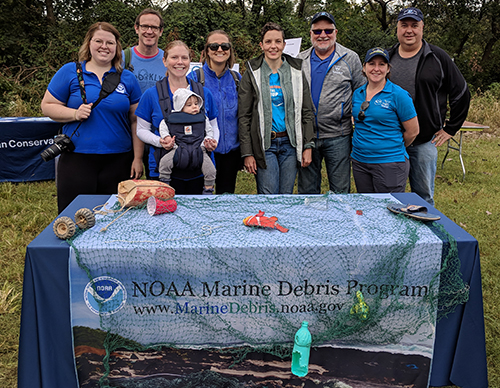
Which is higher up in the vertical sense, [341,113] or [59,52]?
[59,52]

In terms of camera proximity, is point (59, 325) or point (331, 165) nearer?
point (59, 325)

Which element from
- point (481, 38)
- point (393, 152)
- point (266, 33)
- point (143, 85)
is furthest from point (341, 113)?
point (481, 38)

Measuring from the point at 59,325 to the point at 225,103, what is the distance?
84.5 inches

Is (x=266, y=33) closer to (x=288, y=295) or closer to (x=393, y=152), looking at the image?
(x=393, y=152)

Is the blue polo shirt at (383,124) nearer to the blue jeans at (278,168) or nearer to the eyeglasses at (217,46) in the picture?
the blue jeans at (278,168)

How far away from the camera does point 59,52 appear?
12.1m

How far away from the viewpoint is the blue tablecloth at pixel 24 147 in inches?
246

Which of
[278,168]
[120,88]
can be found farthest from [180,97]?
[278,168]

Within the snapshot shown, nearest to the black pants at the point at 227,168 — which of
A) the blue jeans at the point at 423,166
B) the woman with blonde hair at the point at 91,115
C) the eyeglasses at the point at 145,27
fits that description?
the woman with blonde hair at the point at 91,115

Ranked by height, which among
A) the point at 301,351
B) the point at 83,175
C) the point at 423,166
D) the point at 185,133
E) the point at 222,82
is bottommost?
the point at 301,351

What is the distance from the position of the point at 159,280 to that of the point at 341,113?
7.57 ft

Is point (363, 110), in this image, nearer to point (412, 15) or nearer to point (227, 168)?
point (412, 15)

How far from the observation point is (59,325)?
2.19 metres

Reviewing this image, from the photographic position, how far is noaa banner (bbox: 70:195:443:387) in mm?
2180
